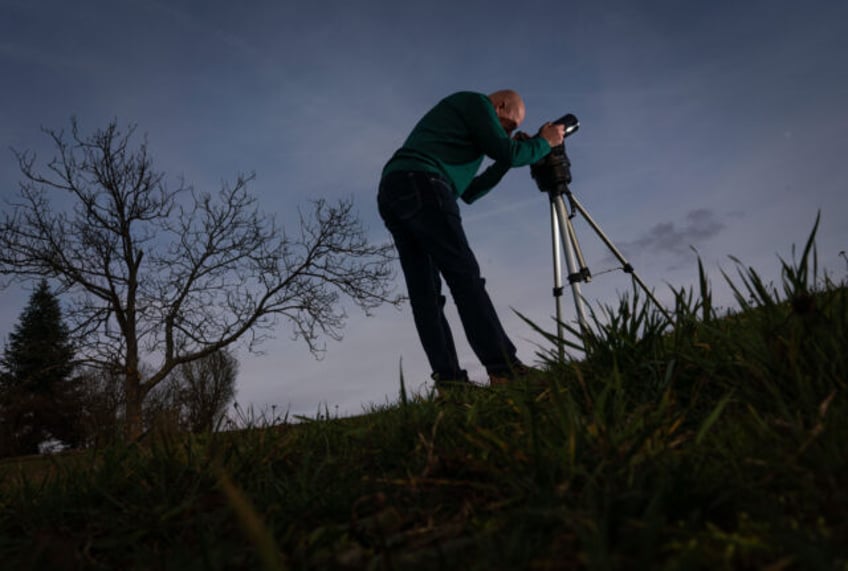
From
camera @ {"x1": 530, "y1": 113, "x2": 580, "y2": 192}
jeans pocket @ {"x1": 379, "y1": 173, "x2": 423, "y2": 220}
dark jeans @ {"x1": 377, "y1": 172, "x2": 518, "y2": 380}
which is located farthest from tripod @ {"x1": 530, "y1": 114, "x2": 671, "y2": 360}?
jeans pocket @ {"x1": 379, "y1": 173, "x2": 423, "y2": 220}

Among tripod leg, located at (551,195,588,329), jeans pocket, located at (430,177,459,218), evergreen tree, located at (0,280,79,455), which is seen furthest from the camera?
evergreen tree, located at (0,280,79,455)

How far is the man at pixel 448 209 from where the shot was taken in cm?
375

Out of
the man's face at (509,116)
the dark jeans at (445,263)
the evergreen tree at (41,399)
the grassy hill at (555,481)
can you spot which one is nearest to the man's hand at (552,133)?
the man's face at (509,116)

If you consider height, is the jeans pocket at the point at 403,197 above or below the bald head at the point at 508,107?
below

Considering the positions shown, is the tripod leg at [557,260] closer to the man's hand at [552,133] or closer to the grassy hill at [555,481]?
the man's hand at [552,133]

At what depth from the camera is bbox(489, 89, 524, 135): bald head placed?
4.71 metres

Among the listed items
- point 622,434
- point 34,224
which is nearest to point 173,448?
point 622,434

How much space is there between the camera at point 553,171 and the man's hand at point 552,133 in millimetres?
114

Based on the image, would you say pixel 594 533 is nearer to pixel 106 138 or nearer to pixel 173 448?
pixel 173 448

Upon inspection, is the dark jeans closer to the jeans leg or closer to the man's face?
the jeans leg

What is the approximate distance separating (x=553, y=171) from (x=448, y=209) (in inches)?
60.5

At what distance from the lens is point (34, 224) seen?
12.6m

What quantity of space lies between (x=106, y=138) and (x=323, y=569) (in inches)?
639

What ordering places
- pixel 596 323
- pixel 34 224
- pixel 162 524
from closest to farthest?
pixel 162 524 < pixel 596 323 < pixel 34 224
